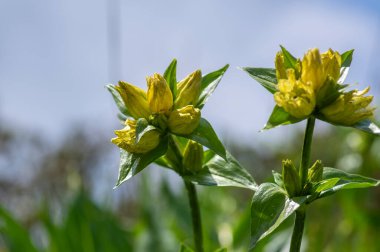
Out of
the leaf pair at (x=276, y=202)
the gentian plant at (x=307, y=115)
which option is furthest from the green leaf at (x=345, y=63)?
the leaf pair at (x=276, y=202)

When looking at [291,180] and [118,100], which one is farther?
[118,100]

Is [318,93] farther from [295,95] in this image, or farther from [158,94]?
[158,94]

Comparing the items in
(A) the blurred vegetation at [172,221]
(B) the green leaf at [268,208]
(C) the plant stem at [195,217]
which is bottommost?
(A) the blurred vegetation at [172,221]

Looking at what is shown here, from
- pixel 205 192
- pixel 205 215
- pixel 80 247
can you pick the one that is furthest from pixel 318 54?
pixel 205 192

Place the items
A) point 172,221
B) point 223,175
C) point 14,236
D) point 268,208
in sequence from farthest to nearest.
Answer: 1. point 172,221
2. point 14,236
3. point 223,175
4. point 268,208

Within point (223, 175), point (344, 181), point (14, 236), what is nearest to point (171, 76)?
point (223, 175)

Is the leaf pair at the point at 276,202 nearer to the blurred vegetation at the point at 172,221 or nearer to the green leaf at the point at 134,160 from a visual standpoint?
the green leaf at the point at 134,160

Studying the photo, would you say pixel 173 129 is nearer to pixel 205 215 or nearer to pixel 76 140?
pixel 205 215
